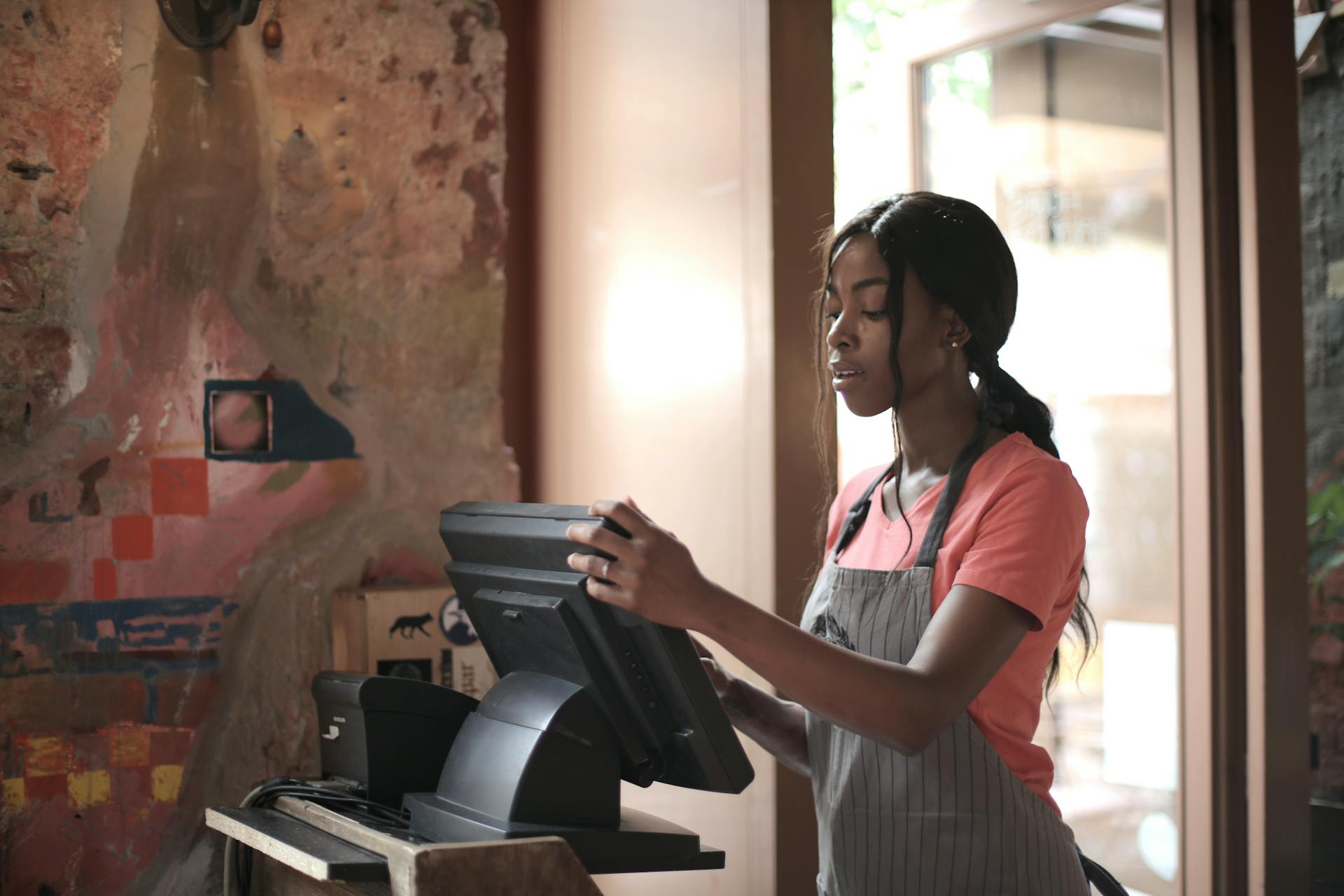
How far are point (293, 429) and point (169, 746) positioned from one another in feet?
2.22

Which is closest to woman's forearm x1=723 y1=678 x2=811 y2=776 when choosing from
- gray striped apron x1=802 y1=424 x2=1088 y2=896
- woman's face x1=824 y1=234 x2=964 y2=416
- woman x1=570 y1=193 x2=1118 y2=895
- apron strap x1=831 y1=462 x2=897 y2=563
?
woman x1=570 y1=193 x2=1118 y2=895

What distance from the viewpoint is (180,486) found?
96.1 inches

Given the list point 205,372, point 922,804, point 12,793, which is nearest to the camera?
point 922,804

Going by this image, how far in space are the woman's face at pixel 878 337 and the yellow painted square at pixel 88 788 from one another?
1678mm

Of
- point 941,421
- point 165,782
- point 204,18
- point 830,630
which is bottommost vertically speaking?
point 165,782

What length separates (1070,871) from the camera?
141 centimetres

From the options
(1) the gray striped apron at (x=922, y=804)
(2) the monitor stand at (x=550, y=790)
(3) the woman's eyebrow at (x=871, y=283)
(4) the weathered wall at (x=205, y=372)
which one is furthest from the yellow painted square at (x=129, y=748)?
(3) the woman's eyebrow at (x=871, y=283)

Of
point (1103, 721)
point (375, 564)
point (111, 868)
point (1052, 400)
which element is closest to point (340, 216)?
point (375, 564)

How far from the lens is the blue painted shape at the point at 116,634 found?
7.49 ft

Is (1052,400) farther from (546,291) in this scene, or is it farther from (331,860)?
(331,860)

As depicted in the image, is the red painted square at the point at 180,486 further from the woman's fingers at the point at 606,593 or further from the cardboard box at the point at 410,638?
the woman's fingers at the point at 606,593

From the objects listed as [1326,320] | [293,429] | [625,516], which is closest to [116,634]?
[293,429]

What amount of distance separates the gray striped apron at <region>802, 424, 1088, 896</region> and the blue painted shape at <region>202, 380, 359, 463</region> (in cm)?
142

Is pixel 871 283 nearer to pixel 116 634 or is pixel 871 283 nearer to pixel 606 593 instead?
pixel 606 593
